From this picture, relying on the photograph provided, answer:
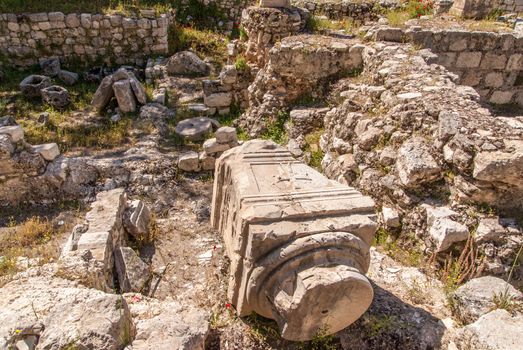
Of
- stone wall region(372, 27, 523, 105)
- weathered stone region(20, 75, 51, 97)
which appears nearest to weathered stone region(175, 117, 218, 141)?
weathered stone region(20, 75, 51, 97)

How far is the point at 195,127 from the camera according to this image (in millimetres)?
7469

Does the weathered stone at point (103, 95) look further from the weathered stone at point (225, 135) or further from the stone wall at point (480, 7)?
the stone wall at point (480, 7)

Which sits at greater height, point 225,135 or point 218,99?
point 218,99

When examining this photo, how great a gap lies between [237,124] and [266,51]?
5.62ft

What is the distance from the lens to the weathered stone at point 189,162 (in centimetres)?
636

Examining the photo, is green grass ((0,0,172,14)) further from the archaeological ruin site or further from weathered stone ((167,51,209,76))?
weathered stone ((167,51,209,76))

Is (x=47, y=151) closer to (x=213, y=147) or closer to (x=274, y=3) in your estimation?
(x=213, y=147)

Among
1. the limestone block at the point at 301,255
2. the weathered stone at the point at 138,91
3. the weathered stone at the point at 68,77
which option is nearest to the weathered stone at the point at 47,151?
the weathered stone at the point at 138,91

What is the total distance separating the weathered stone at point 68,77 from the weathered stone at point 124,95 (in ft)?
6.78

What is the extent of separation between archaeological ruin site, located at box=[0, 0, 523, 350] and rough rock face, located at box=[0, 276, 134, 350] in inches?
0.5

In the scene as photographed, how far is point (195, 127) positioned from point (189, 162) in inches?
52.1

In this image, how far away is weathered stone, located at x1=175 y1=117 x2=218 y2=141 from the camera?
7.26 metres

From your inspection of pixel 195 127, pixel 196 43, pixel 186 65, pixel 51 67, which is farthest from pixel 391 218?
pixel 51 67

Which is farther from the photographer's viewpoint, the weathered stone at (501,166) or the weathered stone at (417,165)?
the weathered stone at (417,165)
